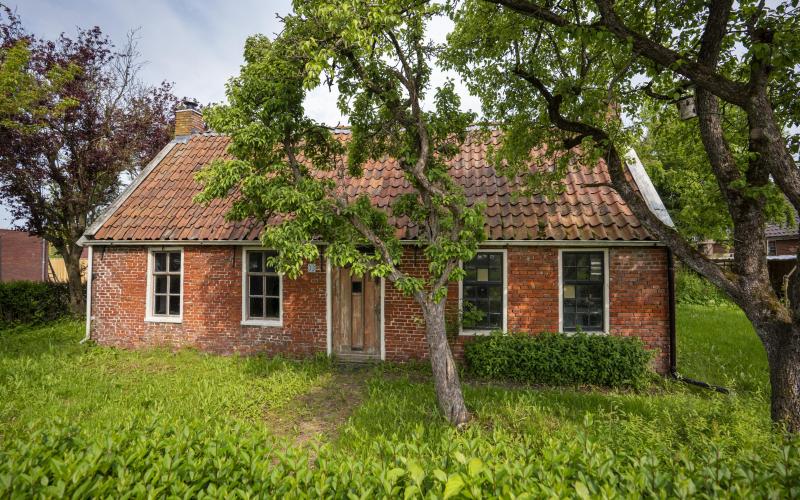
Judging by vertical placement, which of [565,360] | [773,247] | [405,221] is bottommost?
[565,360]

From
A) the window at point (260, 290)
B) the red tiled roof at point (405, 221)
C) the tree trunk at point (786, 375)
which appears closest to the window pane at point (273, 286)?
the window at point (260, 290)

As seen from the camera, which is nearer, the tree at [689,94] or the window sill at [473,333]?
the tree at [689,94]

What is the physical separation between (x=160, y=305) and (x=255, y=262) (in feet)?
10.0

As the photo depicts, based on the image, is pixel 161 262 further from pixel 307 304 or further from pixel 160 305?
pixel 307 304

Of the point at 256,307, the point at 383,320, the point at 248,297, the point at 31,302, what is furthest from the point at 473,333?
the point at 31,302

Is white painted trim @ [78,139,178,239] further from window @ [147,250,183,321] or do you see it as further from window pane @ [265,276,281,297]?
window pane @ [265,276,281,297]

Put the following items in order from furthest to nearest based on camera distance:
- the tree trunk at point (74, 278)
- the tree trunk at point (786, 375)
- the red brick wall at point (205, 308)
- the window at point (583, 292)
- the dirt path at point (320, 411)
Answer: the tree trunk at point (74, 278)
the red brick wall at point (205, 308)
the window at point (583, 292)
the dirt path at point (320, 411)
the tree trunk at point (786, 375)

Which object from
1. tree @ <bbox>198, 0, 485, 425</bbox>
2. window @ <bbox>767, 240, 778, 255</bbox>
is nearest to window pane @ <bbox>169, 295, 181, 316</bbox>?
tree @ <bbox>198, 0, 485, 425</bbox>

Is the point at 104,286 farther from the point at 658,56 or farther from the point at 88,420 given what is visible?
the point at 658,56

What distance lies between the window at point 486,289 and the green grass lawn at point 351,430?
1.73m

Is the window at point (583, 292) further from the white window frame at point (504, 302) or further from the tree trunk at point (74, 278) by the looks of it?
the tree trunk at point (74, 278)

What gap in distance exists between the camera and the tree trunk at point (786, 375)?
16.5 ft

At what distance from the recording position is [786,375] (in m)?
5.09

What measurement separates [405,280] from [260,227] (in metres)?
5.27
